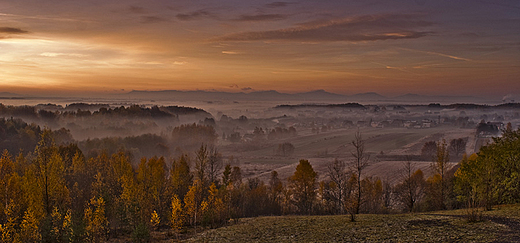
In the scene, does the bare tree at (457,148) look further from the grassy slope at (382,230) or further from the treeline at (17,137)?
the treeline at (17,137)

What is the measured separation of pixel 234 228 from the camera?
131ft

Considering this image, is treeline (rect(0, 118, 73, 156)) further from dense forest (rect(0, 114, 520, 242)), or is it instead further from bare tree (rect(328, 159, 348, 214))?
bare tree (rect(328, 159, 348, 214))

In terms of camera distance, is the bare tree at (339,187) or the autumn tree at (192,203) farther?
the bare tree at (339,187)

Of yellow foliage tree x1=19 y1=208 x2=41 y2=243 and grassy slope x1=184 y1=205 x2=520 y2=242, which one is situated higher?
→ grassy slope x1=184 y1=205 x2=520 y2=242

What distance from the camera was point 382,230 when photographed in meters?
29.3

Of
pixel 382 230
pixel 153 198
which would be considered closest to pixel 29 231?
pixel 153 198

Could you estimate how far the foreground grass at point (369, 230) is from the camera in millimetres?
24812

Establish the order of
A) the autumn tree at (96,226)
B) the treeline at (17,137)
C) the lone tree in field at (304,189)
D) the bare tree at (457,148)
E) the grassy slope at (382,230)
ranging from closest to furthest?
1. the grassy slope at (382,230)
2. the autumn tree at (96,226)
3. the lone tree in field at (304,189)
4. the treeline at (17,137)
5. the bare tree at (457,148)

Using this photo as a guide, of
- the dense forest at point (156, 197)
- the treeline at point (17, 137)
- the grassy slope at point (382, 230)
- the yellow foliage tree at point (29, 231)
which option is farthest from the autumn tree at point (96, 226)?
the treeline at point (17, 137)

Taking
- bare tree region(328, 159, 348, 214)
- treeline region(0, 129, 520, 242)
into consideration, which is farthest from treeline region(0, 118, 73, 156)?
bare tree region(328, 159, 348, 214)

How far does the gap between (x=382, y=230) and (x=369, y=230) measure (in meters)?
1.19

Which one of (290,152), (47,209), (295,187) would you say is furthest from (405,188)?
(290,152)

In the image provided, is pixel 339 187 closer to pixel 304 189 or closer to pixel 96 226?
pixel 304 189

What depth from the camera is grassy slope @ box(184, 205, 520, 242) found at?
2442cm
